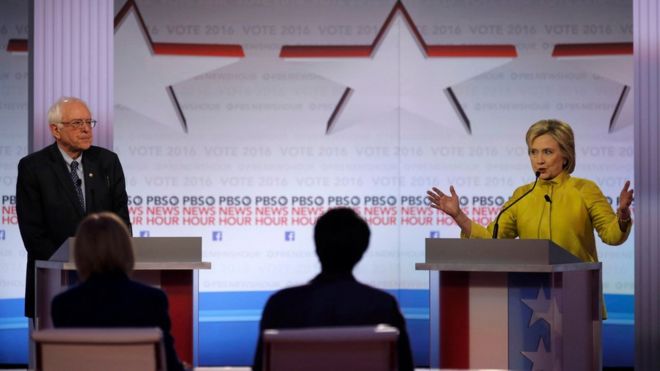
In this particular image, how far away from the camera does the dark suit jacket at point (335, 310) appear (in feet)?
8.86

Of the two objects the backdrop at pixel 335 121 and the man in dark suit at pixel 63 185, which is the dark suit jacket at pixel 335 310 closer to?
the man in dark suit at pixel 63 185

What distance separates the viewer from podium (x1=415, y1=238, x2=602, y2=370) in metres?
3.87

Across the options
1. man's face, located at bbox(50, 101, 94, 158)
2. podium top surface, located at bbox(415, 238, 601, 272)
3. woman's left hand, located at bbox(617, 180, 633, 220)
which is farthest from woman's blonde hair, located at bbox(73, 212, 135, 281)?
woman's left hand, located at bbox(617, 180, 633, 220)

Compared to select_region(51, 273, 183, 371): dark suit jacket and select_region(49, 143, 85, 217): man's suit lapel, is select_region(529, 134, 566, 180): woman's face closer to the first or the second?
select_region(49, 143, 85, 217): man's suit lapel

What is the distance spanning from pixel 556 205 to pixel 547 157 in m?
0.21

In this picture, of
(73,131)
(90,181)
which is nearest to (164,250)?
(90,181)

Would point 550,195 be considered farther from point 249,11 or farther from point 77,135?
point 249,11

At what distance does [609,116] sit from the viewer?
699 centimetres

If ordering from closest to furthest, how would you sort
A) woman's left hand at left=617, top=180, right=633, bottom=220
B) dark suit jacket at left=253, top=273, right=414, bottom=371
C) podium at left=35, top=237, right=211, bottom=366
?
dark suit jacket at left=253, top=273, right=414, bottom=371
podium at left=35, top=237, right=211, bottom=366
woman's left hand at left=617, top=180, right=633, bottom=220

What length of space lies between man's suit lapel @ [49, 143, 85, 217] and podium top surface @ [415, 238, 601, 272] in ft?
5.25

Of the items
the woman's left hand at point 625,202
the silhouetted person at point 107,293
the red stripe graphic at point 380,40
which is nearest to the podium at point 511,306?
the woman's left hand at point 625,202

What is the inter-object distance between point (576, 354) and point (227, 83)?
3.75m

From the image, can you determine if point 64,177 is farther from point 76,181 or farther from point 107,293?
point 107,293

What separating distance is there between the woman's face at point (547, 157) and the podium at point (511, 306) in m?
0.64
